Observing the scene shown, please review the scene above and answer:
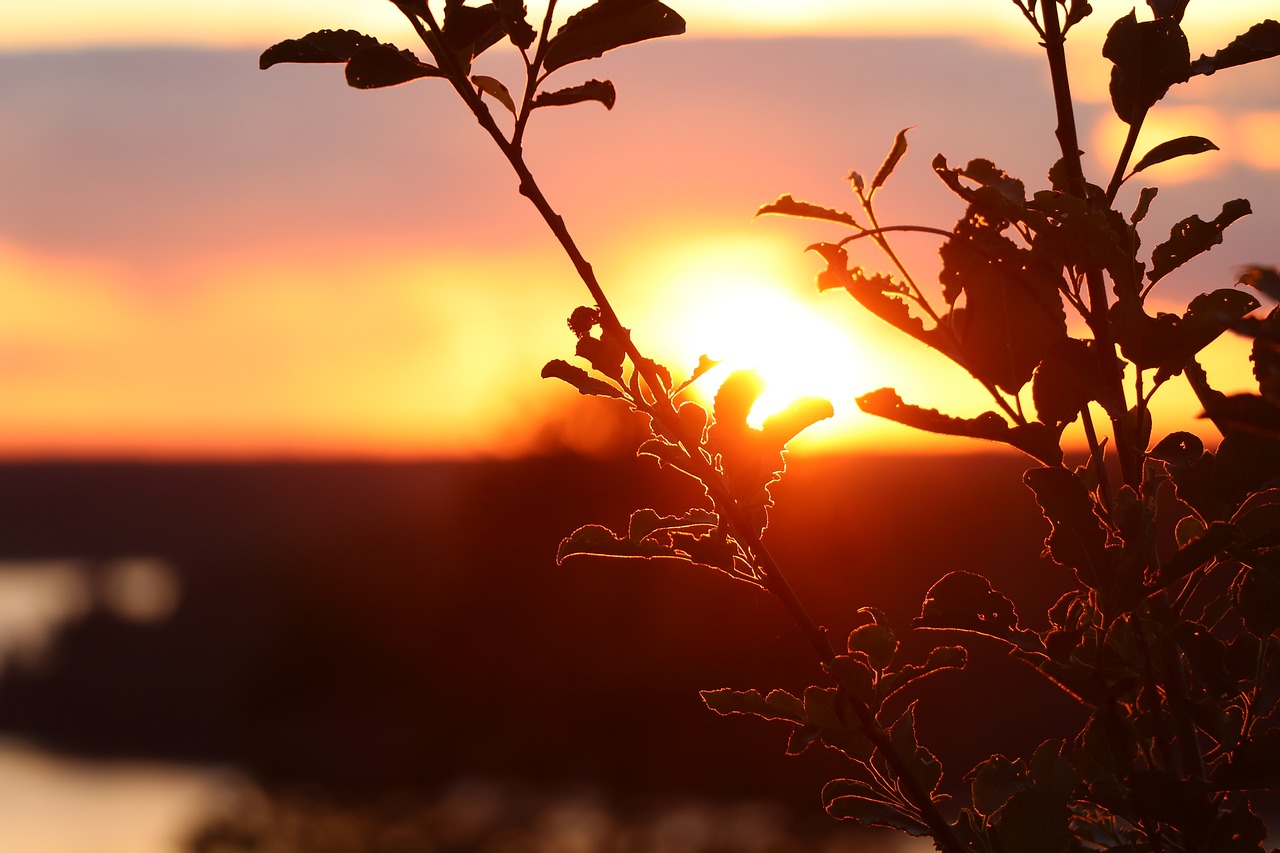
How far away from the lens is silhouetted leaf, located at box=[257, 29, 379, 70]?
158cm

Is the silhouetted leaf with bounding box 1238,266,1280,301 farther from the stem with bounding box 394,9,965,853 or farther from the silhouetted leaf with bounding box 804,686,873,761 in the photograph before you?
the silhouetted leaf with bounding box 804,686,873,761

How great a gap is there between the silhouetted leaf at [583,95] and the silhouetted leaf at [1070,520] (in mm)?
835

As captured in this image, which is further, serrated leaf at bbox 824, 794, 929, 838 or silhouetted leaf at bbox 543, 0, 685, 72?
serrated leaf at bbox 824, 794, 929, 838

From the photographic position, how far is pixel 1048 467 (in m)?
1.66

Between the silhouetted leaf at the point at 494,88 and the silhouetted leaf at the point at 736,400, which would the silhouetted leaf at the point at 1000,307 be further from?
the silhouetted leaf at the point at 494,88

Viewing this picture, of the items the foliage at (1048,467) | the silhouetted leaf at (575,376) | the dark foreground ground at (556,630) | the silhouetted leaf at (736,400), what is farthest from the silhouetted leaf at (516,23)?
the dark foreground ground at (556,630)

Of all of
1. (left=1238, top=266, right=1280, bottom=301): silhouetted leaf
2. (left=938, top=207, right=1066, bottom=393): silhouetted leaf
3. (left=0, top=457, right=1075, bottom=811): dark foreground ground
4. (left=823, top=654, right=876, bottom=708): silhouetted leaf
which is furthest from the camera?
(left=0, top=457, right=1075, bottom=811): dark foreground ground

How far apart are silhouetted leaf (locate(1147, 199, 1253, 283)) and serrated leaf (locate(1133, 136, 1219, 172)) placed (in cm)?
11

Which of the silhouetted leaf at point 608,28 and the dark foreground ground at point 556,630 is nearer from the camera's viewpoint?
the silhouetted leaf at point 608,28

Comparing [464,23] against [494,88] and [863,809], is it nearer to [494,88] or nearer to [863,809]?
[494,88]

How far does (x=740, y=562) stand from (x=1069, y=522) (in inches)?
19.0

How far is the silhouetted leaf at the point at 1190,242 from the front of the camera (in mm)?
1913

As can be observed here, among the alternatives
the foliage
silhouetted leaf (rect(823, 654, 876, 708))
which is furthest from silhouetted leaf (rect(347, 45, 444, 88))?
silhouetted leaf (rect(823, 654, 876, 708))

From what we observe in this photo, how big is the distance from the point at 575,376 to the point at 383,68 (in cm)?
52
